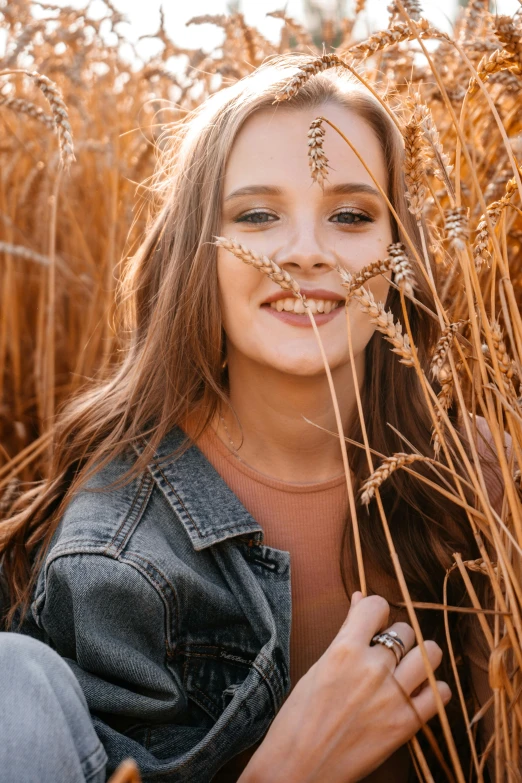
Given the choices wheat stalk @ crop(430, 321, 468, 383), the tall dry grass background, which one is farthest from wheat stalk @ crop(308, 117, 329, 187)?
wheat stalk @ crop(430, 321, 468, 383)

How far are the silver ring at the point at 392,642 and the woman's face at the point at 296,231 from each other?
0.44 metres

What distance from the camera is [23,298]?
102 inches

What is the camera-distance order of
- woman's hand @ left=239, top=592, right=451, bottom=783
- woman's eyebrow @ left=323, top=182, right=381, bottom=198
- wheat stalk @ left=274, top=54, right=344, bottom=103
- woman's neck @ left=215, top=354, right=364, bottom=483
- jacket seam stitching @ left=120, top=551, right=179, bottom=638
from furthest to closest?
woman's neck @ left=215, top=354, right=364, bottom=483 → woman's eyebrow @ left=323, top=182, right=381, bottom=198 → jacket seam stitching @ left=120, top=551, right=179, bottom=638 → woman's hand @ left=239, top=592, right=451, bottom=783 → wheat stalk @ left=274, top=54, right=344, bottom=103

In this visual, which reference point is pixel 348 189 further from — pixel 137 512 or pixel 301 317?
pixel 137 512

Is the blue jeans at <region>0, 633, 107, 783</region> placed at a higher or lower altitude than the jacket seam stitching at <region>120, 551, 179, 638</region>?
lower

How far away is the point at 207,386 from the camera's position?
1.51m

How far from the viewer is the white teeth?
130 centimetres

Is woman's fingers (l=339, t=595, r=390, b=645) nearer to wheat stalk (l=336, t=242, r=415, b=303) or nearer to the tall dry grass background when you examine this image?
the tall dry grass background

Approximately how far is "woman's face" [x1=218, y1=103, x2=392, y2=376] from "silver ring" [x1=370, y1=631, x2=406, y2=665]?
44 centimetres

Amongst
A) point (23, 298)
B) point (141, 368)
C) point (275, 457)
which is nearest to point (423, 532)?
point (275, 457)

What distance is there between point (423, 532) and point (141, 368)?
0.62 metres

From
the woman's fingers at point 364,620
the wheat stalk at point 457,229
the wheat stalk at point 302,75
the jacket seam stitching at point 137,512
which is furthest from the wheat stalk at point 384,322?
the jacket seam stitching at point 137,512

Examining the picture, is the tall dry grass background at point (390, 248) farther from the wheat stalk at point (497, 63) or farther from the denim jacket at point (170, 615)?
the denim jacket at point (170, 615)

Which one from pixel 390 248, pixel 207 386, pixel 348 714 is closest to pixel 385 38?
pixel 390 248
